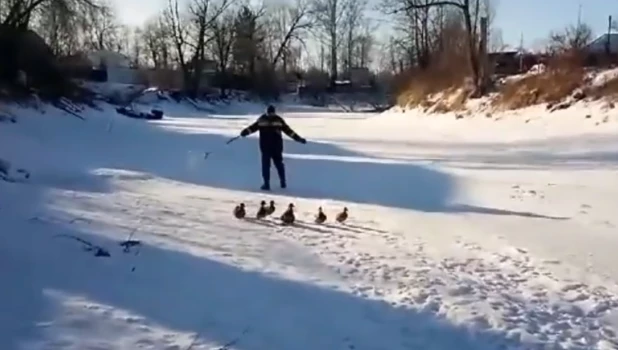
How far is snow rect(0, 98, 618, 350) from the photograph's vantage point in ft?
19.9

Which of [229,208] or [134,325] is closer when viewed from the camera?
[134,325]

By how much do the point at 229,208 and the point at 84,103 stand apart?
91.2 ft

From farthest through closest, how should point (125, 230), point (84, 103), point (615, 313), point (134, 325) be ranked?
point (84, 103)
point (125, 230)
point (615, 313)
point (134, 325)

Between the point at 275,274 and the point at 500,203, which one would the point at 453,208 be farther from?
the point at 275,274

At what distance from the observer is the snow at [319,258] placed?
6070 millimetres

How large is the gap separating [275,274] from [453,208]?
19.2ft

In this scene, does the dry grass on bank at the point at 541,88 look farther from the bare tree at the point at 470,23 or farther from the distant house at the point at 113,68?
the distant house at the point at 113,68

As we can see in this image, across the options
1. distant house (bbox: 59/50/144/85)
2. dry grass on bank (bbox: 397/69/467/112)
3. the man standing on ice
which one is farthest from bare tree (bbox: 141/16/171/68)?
the man standing on ice

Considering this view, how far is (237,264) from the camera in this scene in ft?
27.0

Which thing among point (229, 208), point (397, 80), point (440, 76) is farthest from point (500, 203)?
point (397, 80)

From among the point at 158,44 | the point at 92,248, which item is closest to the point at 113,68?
the point at 158,44

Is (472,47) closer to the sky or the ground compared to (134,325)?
closer to the sky

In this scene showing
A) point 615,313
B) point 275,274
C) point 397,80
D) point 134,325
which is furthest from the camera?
point 397,80

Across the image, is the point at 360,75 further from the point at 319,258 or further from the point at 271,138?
the point at 319,258
